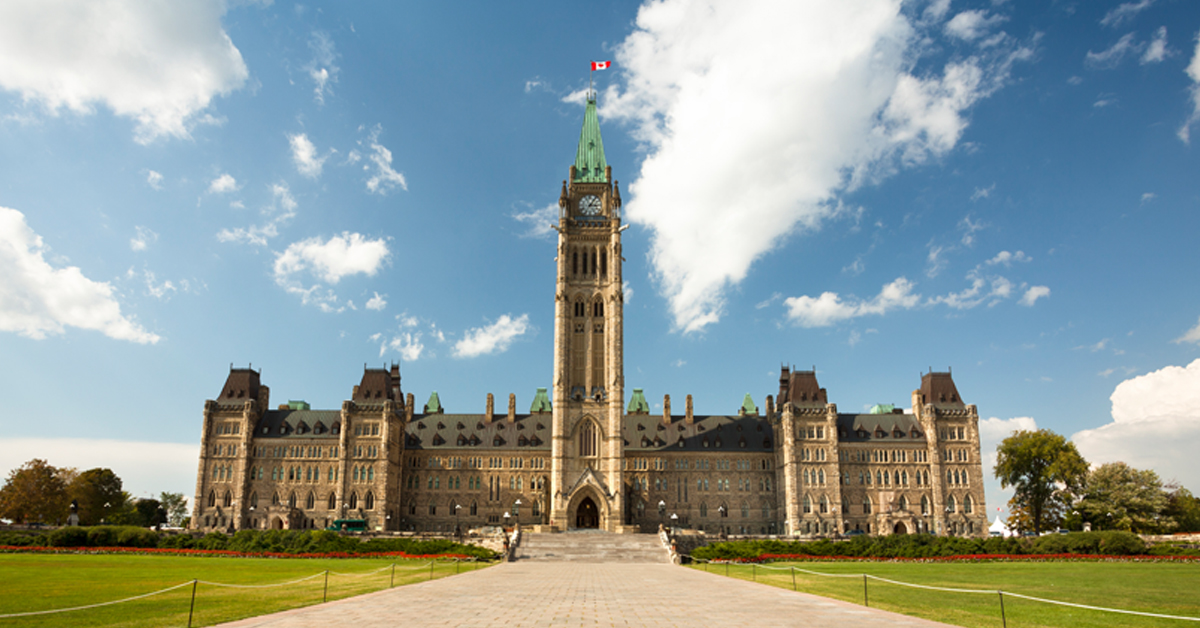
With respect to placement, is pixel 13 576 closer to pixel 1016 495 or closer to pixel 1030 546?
pixel 1030 546

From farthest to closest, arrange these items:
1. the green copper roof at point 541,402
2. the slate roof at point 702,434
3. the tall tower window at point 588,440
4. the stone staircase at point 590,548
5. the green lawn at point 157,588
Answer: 1. the green copper roof at point 541,402
2. the slate roof at point 702,434
3. the tall tower window at point 588,440
4. the stone staircase at point 590,548
5. the green lawn at point 157,588

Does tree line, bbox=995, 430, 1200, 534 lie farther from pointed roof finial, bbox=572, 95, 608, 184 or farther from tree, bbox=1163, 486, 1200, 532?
pointed roof finial, bbox=572, 95, 608, 184

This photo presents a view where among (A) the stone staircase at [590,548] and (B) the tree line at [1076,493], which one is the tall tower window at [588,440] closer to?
(A) the stone staircase at [590,548]

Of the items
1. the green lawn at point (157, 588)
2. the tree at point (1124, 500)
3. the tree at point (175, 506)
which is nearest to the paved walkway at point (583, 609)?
the green lawn at point (157, 588)

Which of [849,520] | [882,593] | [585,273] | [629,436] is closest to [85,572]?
[882,593]

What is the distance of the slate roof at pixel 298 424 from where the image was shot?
93.7 meters

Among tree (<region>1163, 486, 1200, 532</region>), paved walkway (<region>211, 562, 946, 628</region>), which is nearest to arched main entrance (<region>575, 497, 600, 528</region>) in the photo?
paved walkway (<region>211, 562, 946, 628</region>)

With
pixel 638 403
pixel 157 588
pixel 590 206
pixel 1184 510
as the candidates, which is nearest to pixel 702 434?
pixel 638 403

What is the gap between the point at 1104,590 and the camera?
26016 mm

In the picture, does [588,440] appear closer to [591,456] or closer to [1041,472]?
[591,456]

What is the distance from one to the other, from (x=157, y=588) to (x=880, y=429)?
8695 cm

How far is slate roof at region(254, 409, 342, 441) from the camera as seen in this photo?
307 ft

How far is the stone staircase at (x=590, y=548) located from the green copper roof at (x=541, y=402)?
44060 mm

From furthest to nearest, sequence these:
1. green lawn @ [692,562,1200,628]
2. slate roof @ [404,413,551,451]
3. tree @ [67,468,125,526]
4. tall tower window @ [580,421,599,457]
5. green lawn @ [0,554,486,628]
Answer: slate roof @ [404,413,551,451], tree @ [67,468,125,526], tall tower window @ [580,421,599,457], green lawn @ [692,562,1200,628], green lawn @ [0,554,486,628]
